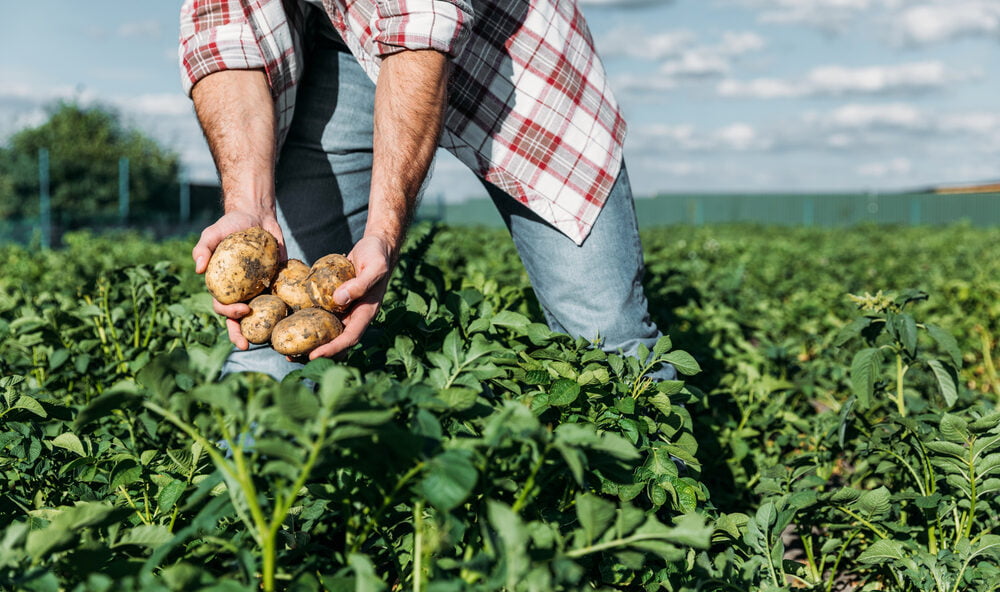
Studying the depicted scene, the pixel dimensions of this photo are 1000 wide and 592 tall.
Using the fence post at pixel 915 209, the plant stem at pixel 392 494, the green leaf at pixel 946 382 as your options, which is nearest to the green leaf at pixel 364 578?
the plant stem at pixel 392 494

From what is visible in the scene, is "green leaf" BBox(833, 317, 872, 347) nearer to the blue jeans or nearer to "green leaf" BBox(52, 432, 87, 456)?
the blue jeans

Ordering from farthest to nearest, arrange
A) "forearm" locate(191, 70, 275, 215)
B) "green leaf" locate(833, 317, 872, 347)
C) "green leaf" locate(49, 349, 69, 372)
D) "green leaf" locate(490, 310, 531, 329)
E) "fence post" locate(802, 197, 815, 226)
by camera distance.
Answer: "fence post" locate(802, 197, 815, 226)
"green leaf" locate(49, 349, 69, 372)
"green leaf" locate(833, 317, 872, 347)
"forearm" locate(191, 70, 275, 215)
"green leaf" locate(490, 310, 531, 329)

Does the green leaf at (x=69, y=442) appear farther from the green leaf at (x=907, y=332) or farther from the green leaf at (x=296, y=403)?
the green leaf at (x=907, y=332)

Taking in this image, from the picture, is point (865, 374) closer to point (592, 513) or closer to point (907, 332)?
point (907, 332)

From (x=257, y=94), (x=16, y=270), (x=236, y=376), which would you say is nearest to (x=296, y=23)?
(x=257, y=94)

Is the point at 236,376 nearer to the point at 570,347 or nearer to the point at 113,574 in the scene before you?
the point at 113,574

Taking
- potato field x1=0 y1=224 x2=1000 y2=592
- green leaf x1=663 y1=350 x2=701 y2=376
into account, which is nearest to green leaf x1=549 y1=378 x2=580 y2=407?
potato field x1=0 y1=224 x2=1000 y2=592

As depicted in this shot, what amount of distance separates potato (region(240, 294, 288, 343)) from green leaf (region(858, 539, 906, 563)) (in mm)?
1435

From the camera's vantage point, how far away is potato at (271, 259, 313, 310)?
1795 millimetres

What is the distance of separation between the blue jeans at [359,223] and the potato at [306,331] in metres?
0.81

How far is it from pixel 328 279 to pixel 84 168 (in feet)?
90.3

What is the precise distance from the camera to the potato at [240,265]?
175 cm

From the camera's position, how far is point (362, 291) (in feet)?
5.43

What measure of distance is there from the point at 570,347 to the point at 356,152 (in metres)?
1.13
